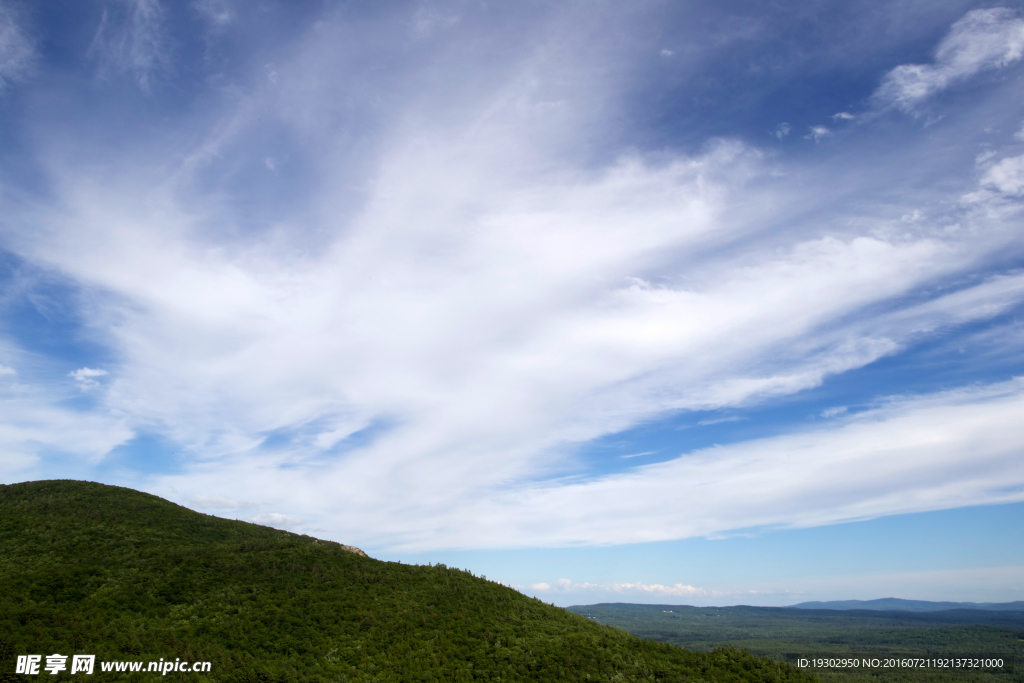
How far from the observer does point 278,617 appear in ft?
113

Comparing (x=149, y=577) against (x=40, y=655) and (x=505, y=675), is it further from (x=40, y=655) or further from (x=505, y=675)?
(x=505, y=675)

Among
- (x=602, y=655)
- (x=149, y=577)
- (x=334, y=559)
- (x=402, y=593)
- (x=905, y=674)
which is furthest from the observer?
(x=905, y=674)

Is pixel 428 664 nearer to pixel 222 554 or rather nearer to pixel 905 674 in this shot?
pixel 222 554

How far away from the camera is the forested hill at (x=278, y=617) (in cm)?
2853

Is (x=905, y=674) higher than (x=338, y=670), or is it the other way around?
(x=338, y=670)

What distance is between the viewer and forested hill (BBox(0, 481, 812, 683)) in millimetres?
28531

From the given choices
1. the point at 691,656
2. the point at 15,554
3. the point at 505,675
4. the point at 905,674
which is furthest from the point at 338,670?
the point at 905,674

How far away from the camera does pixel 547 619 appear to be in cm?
3903

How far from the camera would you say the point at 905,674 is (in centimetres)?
9881

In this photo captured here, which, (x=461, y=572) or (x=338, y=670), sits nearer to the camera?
(x=338, y=670)

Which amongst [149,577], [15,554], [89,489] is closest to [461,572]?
[149,577]

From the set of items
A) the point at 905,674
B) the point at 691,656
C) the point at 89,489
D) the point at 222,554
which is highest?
the point at 89,489

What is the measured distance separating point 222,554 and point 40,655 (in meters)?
18.3

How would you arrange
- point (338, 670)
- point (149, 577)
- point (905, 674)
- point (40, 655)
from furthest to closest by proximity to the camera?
point (905, 674) < point (149, 577) < point (338, 670) < point (40, 655)
